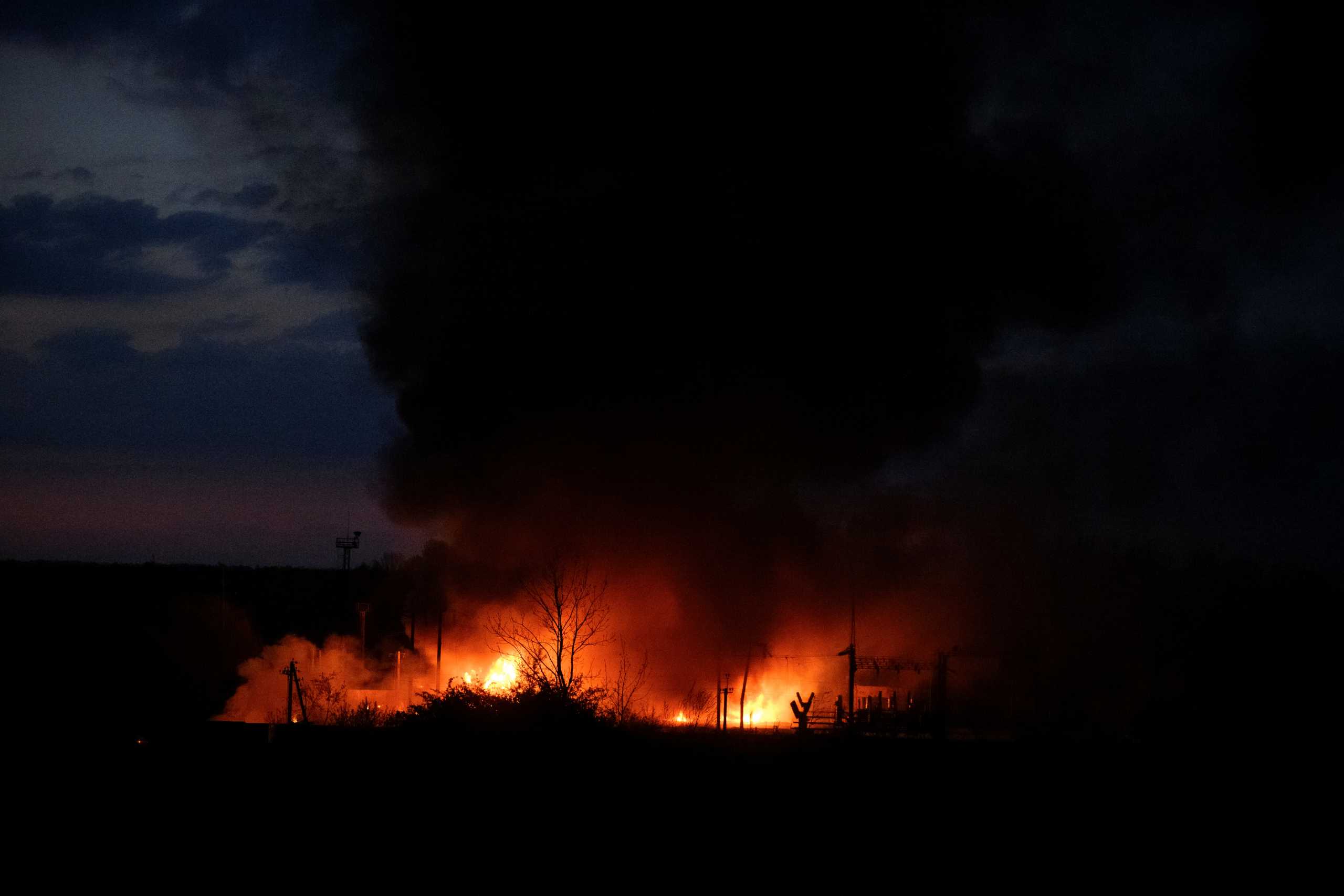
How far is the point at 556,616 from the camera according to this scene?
122 ft

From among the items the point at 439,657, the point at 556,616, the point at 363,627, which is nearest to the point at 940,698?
the point at 556,616

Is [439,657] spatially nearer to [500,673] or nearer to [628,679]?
[500,673]

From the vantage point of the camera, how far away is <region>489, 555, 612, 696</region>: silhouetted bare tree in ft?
122

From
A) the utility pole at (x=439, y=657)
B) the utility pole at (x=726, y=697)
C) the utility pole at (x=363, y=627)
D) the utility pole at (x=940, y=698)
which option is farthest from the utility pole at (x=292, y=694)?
the utility pole at (x=940, y=698)

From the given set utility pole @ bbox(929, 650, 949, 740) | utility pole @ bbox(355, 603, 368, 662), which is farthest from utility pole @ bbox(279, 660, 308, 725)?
utility pole @ bbox(929, 650, 949, 740)

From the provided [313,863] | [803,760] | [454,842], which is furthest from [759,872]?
[803,760]

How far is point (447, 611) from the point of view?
131ft

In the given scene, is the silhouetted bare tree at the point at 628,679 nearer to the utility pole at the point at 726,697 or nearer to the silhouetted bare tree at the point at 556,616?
the silhouetted bare tree at the point at 556,616

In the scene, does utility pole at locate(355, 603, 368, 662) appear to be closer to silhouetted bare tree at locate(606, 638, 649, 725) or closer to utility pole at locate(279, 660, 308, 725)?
utility pole at locate(279, 660, 308, 725)

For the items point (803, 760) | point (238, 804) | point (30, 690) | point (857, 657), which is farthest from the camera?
point (857, 657)

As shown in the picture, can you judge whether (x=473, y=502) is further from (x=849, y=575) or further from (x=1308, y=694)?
(x=1308, y=694)

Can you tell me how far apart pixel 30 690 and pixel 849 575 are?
29505mm

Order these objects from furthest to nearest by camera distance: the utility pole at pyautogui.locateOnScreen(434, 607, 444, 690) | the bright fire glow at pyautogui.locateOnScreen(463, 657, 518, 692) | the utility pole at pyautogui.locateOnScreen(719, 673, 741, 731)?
the utility pole at pyautogui.locateOnScreen(434, 607, 444, 690) < the bright fire glow at pyautogui.locateOnScreen(463, 657, 518, 692) < the utility pole at pyautogui.locateOnScreen(719, 673, 741, 731)

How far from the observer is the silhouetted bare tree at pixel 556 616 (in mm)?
37156
